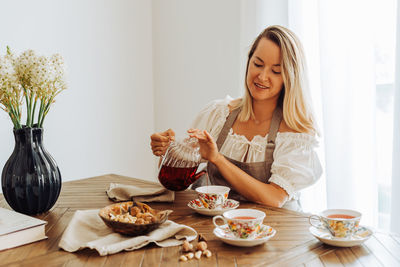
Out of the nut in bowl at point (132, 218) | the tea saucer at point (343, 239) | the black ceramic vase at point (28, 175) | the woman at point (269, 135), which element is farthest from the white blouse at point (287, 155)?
the black ceramic vase at point (28, 175)

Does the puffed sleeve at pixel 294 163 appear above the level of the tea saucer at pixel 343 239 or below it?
above

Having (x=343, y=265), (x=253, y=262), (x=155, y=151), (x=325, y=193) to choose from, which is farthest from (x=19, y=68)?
(x=325, y=193)

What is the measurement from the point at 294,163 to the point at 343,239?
658mm

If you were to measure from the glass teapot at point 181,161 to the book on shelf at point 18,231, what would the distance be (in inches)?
18.3

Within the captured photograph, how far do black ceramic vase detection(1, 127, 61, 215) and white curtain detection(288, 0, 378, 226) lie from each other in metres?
1.64

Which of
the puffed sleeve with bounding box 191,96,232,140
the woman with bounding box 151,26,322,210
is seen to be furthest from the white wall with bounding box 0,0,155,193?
the woman with bounding box 151,26,322,210

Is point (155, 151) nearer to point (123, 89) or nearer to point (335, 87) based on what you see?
point (335, 87)

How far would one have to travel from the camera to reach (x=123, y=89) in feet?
11.9

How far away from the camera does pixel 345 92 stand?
2.41m

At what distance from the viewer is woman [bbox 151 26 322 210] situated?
1697 millimetres

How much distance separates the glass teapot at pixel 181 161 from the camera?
1479 mm

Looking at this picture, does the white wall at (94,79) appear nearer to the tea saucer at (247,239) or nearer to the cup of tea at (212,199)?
the cup of tea at (212,199)

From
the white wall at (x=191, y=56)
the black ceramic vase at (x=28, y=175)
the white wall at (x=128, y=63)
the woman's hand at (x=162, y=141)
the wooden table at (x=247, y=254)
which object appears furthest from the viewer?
the white wall at (x=191, y=56)

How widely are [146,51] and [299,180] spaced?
2.38m
